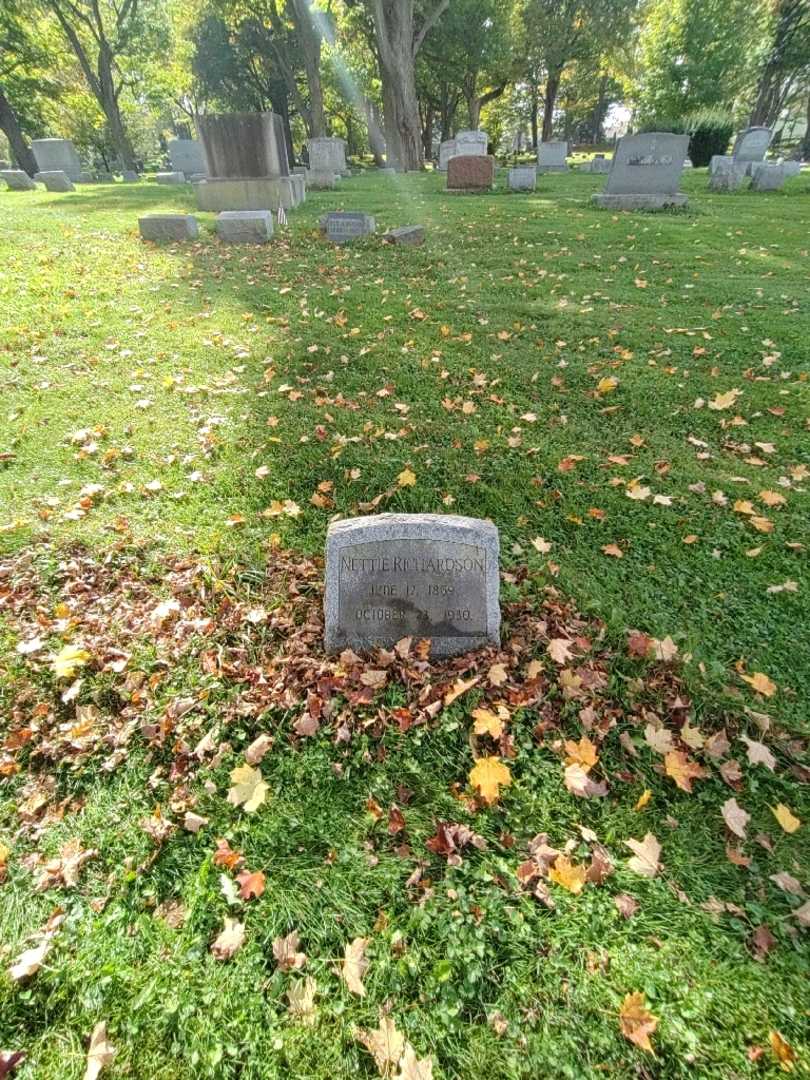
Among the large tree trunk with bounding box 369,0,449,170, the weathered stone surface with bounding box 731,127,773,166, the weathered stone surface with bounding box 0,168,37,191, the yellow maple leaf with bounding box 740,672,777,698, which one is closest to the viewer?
the yellow maple leaf with bounding box 740,672,777,698

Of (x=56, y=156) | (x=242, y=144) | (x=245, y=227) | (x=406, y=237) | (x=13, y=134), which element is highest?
(x=13, y=134)

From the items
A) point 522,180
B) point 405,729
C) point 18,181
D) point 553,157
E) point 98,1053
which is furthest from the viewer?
point 553,157

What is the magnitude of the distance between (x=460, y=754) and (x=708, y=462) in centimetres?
304

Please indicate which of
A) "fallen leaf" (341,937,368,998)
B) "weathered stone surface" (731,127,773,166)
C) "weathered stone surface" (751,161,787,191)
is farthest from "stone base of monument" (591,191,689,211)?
"fallen leaf" (341,937,368,998)

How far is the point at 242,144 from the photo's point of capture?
1177cm

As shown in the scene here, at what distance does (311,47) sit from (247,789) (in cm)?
3063

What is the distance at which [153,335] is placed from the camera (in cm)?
624

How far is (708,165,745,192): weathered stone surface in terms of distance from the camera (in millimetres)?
16625

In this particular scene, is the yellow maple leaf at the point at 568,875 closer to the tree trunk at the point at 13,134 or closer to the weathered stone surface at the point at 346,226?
the weathered stone surface at the point at 346,226

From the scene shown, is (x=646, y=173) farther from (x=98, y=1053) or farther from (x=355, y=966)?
(x=98, y=1053)

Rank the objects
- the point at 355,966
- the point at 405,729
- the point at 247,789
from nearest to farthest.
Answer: the point at 355,966 < the point at 247,789 < the point at 405,729

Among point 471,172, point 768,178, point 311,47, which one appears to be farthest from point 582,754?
point 311,47

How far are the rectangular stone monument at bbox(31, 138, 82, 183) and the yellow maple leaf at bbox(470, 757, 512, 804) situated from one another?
32.5m

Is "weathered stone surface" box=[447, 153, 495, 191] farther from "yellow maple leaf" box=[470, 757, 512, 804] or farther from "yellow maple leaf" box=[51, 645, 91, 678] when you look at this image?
"yellow maple leaf" box=[470, 757, 512, 804]
